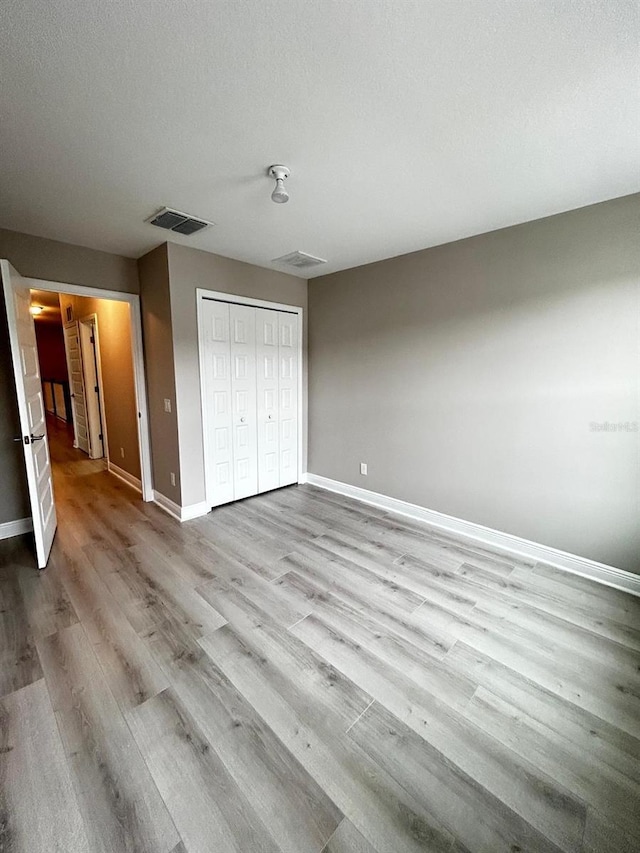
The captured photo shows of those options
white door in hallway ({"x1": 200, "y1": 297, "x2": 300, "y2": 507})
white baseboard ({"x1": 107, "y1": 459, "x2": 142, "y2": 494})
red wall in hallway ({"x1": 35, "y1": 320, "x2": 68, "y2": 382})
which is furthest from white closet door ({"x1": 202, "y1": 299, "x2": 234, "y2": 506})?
red wall in hallway ({"x1": 35, "y1": 320, "x2": 68, "y2": 382})

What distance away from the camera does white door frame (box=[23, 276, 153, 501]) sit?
3.31 metres

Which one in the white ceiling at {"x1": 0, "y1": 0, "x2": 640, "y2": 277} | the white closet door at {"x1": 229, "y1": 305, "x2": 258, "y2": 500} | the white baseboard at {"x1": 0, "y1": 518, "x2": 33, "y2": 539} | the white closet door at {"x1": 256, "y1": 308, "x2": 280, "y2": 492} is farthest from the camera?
the white closet door at {"x1": 256, "y1": 308, "x2": 280, "y2": 492}

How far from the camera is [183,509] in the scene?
3.41 metres

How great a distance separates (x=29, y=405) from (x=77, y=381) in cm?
392

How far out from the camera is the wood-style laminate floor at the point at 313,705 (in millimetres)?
1162

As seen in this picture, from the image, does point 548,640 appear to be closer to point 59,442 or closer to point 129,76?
point 129,76

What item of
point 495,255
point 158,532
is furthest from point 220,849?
point 495,255

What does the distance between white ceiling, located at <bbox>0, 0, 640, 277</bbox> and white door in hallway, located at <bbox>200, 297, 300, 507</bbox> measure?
4.02 feet

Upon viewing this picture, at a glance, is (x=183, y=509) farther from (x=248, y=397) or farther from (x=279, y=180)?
(x=279, y=180)

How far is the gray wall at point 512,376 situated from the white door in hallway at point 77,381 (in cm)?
450

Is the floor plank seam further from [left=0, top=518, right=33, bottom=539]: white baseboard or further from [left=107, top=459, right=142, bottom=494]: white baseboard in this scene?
[left=107, top=459, right=142, bottom=494]: white baseboard

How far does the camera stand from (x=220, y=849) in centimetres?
109

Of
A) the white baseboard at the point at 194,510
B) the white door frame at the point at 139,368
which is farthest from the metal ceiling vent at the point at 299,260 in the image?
the white baseboard at the point at 194,510

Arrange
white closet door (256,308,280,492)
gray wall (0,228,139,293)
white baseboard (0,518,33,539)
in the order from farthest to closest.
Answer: white closet door (256,308,280,492), white baseboard (0,518,33,539), gray wall (0,228,139,293)
